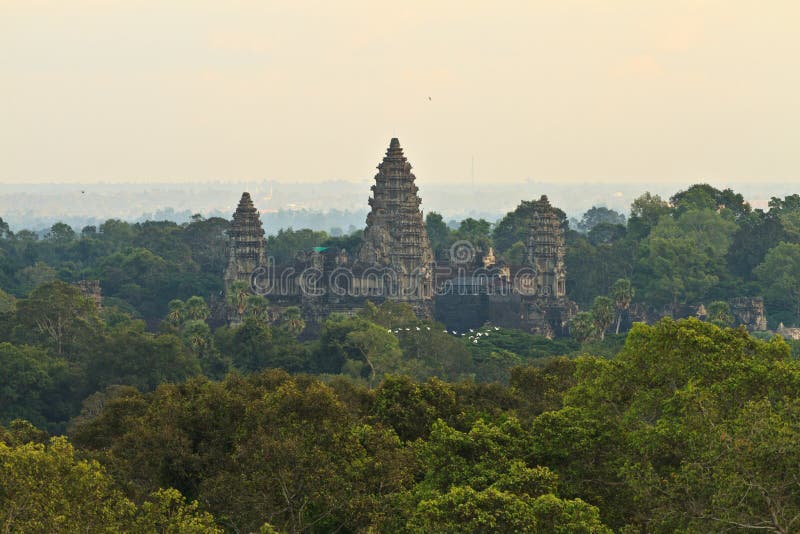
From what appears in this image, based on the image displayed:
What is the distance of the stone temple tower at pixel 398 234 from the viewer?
122 metres

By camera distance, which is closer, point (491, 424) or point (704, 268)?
point (491, 424)

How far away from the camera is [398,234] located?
123 m

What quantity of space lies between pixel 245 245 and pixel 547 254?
850 inches

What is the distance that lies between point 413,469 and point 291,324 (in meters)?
65.8

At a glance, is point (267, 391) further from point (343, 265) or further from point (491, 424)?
point (343, 265)

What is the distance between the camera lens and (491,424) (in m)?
49.2

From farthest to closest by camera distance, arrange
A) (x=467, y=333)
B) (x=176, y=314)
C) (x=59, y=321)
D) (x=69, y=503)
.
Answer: (x=467, y=333), (x=176, y=314), (x=59, y=321), (x=69, y=503)

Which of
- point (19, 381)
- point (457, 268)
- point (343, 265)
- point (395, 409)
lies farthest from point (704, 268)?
point (395, 409)

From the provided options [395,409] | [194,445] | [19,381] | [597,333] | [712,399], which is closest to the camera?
[712,399]

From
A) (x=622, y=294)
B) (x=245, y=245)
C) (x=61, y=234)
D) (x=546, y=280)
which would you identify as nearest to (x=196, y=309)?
(x=245, y=245)

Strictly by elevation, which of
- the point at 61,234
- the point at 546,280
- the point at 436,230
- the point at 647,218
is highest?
the point at 647,218

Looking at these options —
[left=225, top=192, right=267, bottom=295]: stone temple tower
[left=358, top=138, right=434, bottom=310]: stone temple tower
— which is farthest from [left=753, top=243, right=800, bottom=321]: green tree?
[left=225, top=192, right=267, bottom=295]: stone temple tower

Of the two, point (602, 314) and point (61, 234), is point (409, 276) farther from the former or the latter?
point (61, 234)

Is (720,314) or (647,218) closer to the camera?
(720,314)
